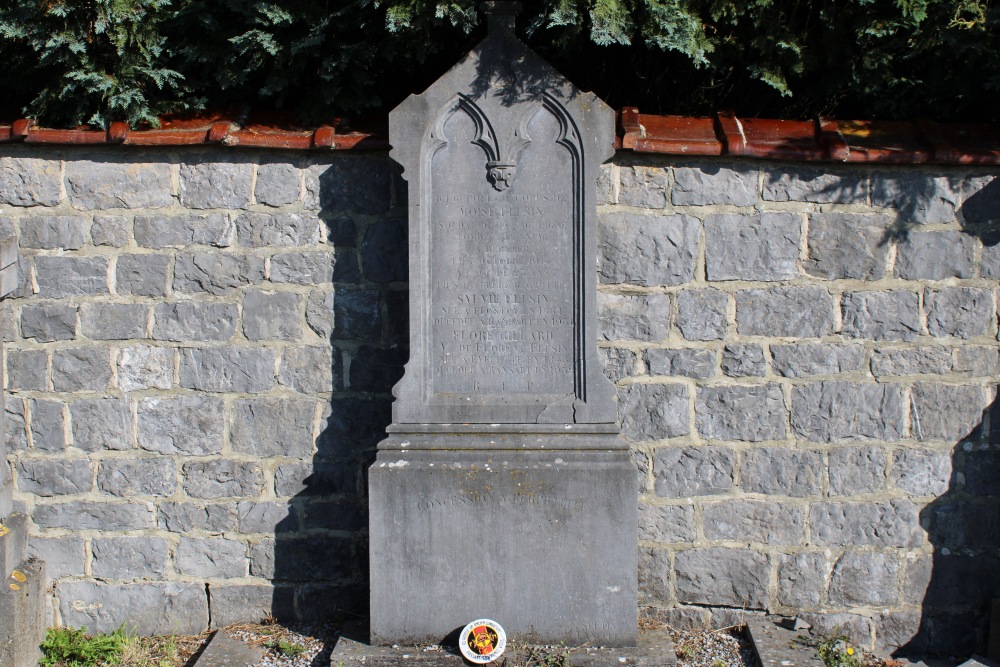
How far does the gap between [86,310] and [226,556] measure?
4.42 feet

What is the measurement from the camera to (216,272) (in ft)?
14.7

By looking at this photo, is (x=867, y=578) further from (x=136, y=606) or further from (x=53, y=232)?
(x=53, y=232)

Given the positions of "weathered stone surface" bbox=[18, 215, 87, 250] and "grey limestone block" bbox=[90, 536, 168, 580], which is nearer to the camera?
"weathered stone surface" bbox=[18, 215, 87, 250]

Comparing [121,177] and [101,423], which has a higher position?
[121,177]

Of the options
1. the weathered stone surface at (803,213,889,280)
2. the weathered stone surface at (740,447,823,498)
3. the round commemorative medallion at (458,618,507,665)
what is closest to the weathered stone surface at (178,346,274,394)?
the round commemorative medallion at (458,618,507,665)

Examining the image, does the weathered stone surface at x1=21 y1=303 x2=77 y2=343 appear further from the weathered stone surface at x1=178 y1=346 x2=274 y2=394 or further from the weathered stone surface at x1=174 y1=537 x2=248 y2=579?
the weathered stone surface at x1=174 y1=537 x2=248 y2=579

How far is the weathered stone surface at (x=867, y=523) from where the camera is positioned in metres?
4.48

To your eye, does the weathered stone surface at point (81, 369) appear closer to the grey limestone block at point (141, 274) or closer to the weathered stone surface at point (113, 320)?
the weathered stone surface at point (113, 320)

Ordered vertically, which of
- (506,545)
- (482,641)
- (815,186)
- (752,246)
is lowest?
(482,641)

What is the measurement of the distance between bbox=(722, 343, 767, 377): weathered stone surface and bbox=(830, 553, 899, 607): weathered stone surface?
99cm

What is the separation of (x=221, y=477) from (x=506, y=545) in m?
1.46

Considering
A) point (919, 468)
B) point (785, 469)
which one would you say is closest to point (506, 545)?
point (785, 469)

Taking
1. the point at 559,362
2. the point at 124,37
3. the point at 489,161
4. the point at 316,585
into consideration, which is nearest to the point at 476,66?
the point at 489,161

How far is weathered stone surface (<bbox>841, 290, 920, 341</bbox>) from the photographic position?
4.42m
